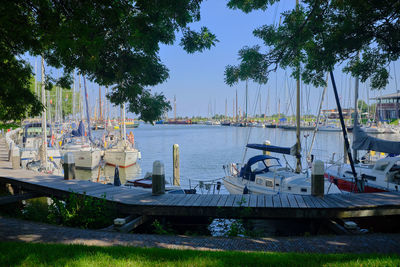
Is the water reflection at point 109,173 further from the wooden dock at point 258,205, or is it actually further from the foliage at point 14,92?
the foliage at point 14,92

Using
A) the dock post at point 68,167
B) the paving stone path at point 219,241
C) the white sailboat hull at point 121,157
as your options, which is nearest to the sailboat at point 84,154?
the white sailboat hull at point 121,157

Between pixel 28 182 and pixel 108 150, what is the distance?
2675cm

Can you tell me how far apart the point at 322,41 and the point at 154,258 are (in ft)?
26.5

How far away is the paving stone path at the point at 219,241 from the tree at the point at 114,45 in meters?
3.21

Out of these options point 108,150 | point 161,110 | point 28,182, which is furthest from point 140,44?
point 108,150

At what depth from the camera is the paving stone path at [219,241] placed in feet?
22.6

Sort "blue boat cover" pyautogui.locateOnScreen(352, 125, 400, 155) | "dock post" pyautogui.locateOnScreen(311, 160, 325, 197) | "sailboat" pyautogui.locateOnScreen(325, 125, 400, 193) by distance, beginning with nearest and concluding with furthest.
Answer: "dock post" pyautogui.locateOnScreen(311, 160, 325, 197) < "sailboat" pyautogui.locateOnScreen(325, 125, 400, 193) < "blue boat cover" pyautogui.locateOnScreen(352, 125, 400, 155)

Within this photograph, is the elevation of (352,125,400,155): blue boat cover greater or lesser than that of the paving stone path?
greater

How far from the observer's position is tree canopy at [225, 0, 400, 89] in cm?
912

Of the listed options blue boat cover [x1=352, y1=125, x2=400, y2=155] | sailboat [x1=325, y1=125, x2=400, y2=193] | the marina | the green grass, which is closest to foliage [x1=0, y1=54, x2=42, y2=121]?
the marina

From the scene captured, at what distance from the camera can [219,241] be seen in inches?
293

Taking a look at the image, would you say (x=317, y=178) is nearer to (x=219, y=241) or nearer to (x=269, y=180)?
(x=219, y=241)

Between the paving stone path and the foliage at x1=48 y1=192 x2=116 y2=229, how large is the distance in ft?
2.73

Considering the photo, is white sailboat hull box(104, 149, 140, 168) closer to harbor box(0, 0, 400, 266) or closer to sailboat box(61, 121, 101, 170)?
sailboat box(61, 121, 101, 170)
